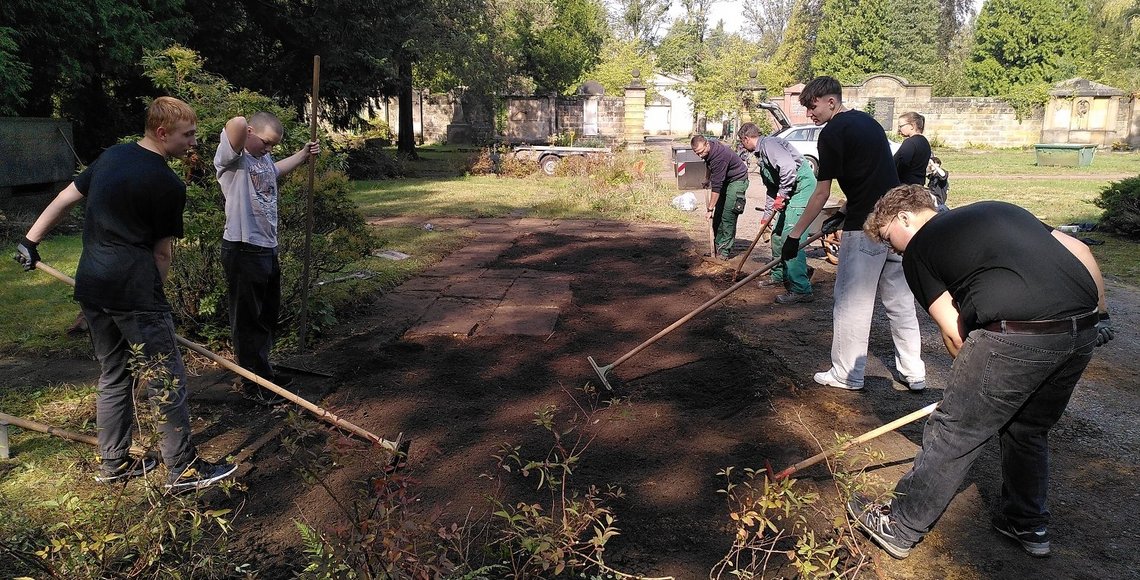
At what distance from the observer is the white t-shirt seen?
13.8 ft

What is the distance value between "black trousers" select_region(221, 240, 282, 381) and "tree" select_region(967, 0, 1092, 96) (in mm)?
39302

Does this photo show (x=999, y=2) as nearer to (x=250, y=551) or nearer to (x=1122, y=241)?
(x=1122, y=241)

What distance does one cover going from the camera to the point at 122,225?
3.24 metres

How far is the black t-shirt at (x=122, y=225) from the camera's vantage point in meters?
3.21

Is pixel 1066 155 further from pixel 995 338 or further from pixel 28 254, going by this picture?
pixel 28 254

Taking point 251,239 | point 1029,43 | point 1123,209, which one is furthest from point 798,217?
point 1029,43

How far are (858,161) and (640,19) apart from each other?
Answer: 6213 centimetres

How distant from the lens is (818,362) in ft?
17.2

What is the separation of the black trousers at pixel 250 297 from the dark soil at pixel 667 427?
302 millimetres

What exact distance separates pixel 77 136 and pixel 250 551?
44.0 ft

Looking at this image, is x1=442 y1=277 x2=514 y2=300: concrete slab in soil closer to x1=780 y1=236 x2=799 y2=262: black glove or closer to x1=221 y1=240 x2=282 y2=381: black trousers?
x1=221 y1=240 x2=282 y2=381: black trousers

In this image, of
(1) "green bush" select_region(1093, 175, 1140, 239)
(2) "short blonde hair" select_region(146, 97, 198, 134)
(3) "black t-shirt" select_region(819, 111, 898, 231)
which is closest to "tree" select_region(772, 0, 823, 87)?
(1) "green bush" select_region(1093, 175, 1140, 239)

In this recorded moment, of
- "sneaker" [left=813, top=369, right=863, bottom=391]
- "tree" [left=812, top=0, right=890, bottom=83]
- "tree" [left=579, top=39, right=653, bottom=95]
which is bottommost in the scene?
"sneaker" [left=813, top=369, right=863, bottom=391]

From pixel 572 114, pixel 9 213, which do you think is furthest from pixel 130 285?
pixel 572 114
